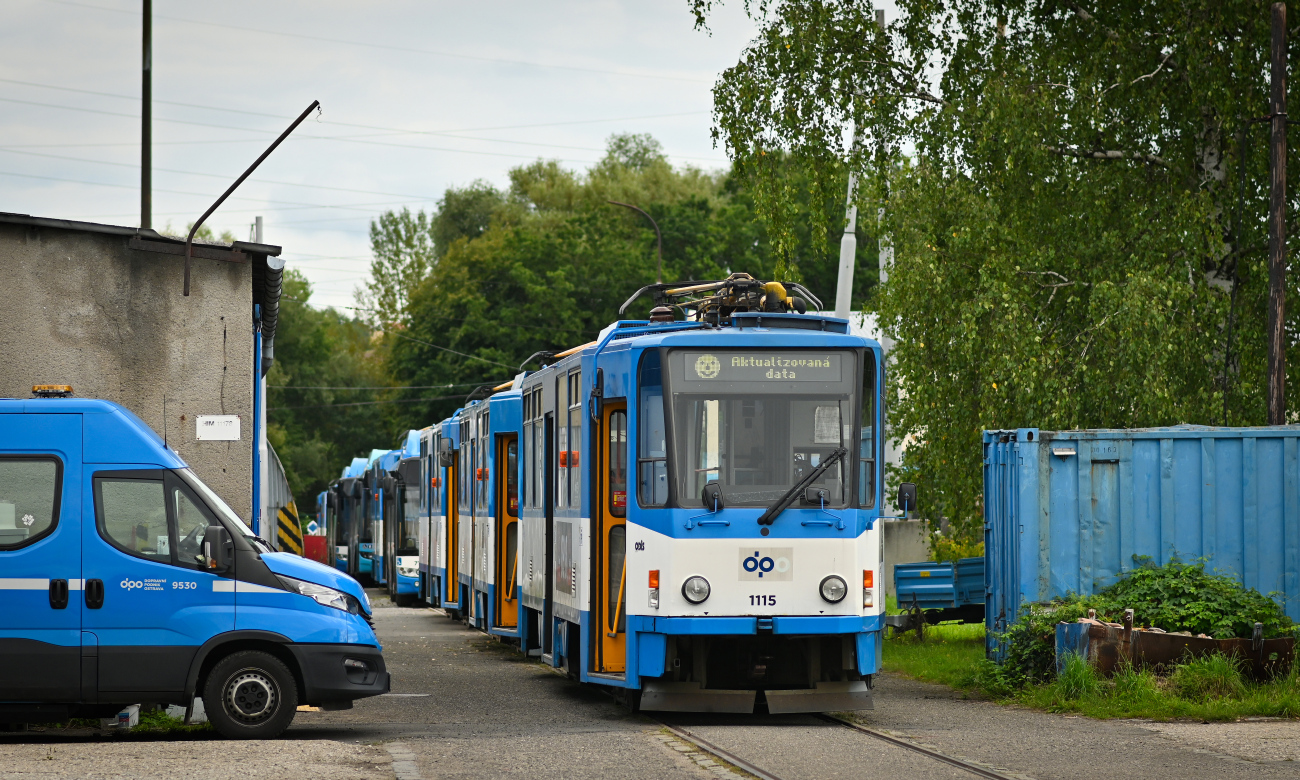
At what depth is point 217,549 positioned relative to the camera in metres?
12.3

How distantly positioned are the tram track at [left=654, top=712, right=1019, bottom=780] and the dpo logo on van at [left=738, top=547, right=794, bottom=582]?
4.13 ft

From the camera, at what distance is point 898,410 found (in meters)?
23.1

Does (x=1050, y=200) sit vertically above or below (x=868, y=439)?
above

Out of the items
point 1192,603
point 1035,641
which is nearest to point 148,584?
point 1035,641

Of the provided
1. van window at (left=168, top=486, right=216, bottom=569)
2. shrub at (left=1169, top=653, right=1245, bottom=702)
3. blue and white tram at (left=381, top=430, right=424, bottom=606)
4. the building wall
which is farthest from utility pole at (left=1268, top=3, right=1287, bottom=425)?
blue and white tram at (left=381, top=430, right=424, bottom=606)

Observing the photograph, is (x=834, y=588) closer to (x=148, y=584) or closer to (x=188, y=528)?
(x=188, y=528)

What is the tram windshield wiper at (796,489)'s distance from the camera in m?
13.5

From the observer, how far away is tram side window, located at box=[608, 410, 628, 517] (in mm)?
14102

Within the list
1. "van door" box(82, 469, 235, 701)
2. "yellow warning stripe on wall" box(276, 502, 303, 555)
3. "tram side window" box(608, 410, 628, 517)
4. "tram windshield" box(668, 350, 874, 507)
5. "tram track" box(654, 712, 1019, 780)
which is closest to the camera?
"tram track" box(654, 712, 1019, 780)

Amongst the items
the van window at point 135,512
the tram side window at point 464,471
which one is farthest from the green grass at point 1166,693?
the tram side window at point 464,471

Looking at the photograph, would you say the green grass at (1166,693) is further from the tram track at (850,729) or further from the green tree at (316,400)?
the green tree at (316,400)

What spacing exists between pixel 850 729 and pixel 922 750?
1.46 metres

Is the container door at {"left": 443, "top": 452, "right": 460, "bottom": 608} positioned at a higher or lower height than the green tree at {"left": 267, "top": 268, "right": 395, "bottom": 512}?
lower

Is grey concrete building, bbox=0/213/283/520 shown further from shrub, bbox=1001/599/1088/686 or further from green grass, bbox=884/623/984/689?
shrub, bbox=1001/599/1088/686
